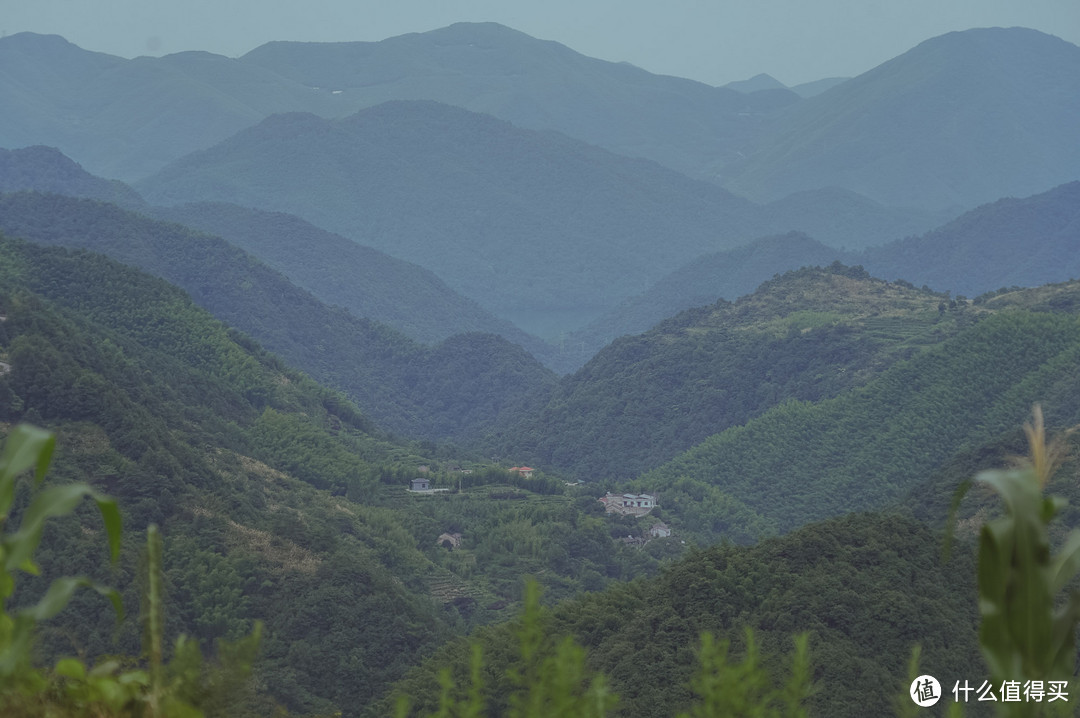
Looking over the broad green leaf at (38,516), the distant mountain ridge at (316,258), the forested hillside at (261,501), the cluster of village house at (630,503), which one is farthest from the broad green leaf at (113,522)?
the distant mountain ridge at (316,258)

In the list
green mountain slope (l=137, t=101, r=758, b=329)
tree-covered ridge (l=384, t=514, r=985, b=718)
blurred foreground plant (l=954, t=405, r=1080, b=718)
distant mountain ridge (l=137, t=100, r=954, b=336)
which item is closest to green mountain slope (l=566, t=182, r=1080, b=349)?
distant mountain ridge (l=137, t=100, r=954, b=336)

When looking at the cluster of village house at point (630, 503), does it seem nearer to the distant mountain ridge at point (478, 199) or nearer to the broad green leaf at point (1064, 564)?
the broad green leaf at point (1064, 564)

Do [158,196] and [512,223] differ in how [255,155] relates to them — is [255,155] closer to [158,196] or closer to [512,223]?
[158,196]

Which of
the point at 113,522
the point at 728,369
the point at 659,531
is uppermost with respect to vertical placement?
the point at 728,369

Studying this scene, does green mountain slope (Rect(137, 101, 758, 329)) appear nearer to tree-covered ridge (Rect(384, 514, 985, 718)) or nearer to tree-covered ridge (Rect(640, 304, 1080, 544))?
tree-covered ridge (Rect(640, 304, 1080, 544))

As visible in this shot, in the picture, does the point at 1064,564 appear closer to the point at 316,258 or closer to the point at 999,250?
the point at 316,258

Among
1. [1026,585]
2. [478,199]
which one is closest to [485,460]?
[1026,585]

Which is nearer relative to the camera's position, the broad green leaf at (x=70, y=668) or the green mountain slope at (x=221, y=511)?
the broad green leaf at (x=70, y=668)
